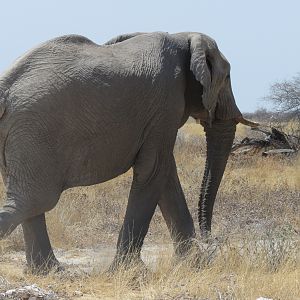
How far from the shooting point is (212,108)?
23.8 ft

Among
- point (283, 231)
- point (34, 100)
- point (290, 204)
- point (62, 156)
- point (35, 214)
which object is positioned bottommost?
point (290, 204)

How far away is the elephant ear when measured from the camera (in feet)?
22.8

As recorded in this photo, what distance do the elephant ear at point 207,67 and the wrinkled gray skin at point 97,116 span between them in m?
0.01

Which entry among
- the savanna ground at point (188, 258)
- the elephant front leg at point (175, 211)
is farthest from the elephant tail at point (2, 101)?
the elephant front leg at point (175, 211)

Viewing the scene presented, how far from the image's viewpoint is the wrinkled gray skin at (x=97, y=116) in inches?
250

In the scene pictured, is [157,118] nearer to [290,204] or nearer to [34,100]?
[34,100]

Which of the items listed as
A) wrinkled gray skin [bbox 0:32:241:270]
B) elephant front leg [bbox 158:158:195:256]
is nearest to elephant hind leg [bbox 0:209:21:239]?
wrinkled gray skin [bbox 0:32:241:270]

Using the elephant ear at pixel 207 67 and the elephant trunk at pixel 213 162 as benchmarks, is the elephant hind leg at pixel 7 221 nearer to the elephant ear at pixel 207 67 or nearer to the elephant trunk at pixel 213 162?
the elephant ear at pixel 207 67

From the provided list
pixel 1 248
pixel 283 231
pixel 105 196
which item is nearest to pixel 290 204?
pixel 105 196

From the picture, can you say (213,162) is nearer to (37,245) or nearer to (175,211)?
(175,211)

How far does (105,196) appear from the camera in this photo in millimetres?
11445

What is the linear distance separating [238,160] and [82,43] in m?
9.57

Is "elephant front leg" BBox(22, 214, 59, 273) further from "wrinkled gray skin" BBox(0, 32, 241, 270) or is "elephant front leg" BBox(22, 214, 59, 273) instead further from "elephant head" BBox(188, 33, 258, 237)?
"elephant head" BBox(188, 33, 258, 237)

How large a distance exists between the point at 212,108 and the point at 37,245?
6.72 ft
